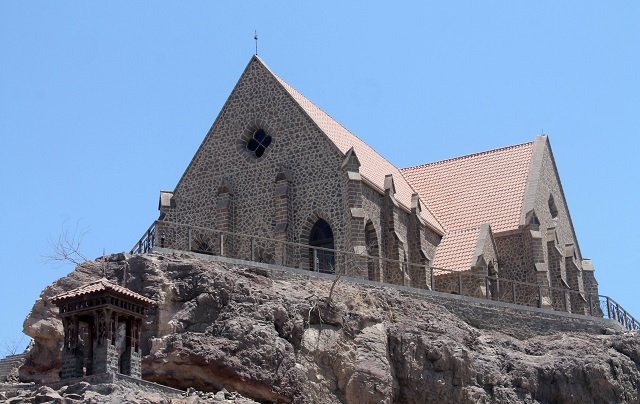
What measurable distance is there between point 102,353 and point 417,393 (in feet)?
38.5

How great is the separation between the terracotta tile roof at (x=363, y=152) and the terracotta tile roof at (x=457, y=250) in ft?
2.75

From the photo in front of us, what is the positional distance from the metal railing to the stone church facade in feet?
0.33

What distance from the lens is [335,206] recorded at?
46188 mm

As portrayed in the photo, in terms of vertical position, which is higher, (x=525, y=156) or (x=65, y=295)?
(x=525, y=156)

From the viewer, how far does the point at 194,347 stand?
35.7m

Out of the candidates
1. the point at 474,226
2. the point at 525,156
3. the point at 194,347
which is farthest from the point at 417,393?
the point at 525,156

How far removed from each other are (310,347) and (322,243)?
30.2ft

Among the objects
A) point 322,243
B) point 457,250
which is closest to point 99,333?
point 322,243

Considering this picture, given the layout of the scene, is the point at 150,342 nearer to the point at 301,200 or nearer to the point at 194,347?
the point at 194,347

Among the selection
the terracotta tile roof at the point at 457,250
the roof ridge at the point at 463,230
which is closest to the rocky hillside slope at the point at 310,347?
the terracotta tile roof at the point at 457,250

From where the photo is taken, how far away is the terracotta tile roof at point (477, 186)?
5441 cm

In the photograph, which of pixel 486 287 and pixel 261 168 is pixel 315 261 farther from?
pixel 486 287

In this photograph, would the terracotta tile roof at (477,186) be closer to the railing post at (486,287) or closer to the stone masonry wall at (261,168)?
the railing post at (486,287)

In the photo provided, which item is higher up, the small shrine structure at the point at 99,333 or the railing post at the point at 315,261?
the railing post at the point at 315,261
